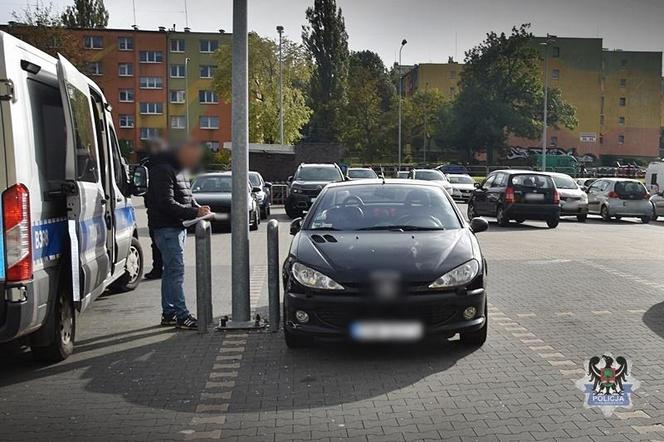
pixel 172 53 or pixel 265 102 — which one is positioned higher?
pixel 172 53

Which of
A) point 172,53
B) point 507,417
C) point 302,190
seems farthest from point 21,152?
point 172,53

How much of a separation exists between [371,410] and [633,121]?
306 ft

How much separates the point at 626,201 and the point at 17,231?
2310cm

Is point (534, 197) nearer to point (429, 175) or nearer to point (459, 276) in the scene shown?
point (429, 175)

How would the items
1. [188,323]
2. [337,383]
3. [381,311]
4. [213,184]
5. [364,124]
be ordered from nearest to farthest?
[337,383] → [381,311] → [188,323] → [213,184] → [364,124]

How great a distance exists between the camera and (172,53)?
6638 centimetres

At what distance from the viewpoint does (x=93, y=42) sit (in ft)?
189

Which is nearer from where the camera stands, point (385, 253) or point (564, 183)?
point (385, 253)

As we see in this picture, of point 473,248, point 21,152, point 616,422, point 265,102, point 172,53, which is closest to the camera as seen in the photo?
point 616,422

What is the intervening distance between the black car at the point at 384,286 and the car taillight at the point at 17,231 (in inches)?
85.3

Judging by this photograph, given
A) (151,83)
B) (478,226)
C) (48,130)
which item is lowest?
(478,226)

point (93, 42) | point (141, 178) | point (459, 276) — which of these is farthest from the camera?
point (93, 42)

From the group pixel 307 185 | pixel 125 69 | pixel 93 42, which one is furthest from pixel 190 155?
pixel 125 69

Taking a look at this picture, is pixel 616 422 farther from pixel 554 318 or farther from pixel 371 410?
pixel 554 318
